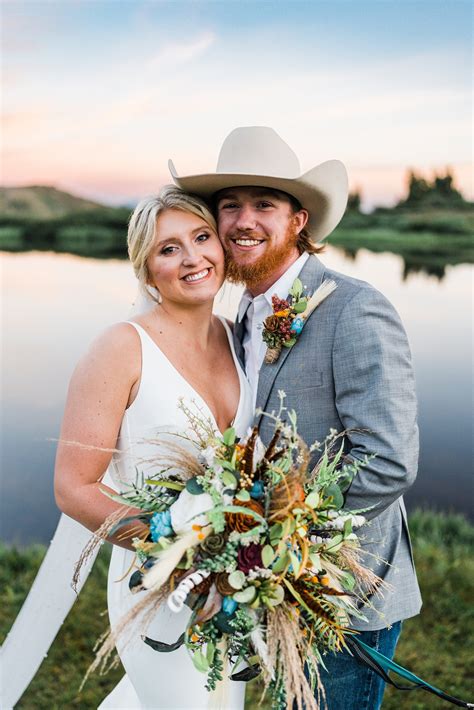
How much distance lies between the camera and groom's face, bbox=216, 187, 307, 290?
3213mm

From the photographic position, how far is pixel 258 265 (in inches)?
126

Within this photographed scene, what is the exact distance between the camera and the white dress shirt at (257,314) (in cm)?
320

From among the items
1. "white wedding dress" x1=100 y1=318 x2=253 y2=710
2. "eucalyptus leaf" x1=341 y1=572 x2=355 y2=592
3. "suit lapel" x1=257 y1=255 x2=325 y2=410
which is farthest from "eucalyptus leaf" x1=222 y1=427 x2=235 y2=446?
"suit lapel" x1=257 y1=255 x2=325 y2=410

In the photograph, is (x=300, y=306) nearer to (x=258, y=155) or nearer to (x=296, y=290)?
(x=296, y=290)

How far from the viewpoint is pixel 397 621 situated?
3.01 m

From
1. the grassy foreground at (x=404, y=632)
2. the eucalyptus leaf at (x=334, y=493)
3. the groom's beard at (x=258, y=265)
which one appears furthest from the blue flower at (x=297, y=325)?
the grassy foreground at (x=404, y=632)

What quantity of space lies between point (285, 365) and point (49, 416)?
301 inches

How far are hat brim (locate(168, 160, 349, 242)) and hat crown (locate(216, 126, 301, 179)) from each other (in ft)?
0.17

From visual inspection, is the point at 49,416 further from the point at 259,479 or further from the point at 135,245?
the point at 259,479

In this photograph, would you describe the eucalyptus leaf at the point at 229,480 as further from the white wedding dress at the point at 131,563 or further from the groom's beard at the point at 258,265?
the groom's beard at the point at 258,265

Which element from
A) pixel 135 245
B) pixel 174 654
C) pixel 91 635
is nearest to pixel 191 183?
pixel 135 245

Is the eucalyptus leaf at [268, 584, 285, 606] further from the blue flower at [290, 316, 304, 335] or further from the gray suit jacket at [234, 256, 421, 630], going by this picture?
the blue flower at [290, 316, 304, 335]

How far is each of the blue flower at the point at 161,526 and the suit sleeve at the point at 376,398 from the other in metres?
0.77

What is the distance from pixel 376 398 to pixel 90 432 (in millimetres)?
1105
